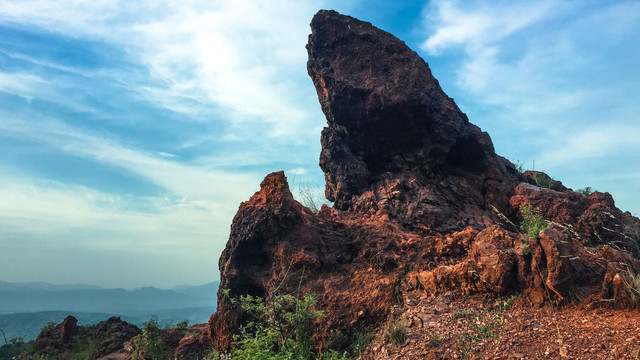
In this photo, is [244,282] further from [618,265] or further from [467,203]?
[618,265]

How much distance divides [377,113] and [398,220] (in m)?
3.77

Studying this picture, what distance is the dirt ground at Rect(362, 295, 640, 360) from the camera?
5684mm

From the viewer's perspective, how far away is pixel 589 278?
289 inches

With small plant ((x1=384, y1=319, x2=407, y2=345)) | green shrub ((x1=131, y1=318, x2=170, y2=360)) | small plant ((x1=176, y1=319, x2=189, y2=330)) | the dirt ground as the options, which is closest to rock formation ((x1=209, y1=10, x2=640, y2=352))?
the dirt ground

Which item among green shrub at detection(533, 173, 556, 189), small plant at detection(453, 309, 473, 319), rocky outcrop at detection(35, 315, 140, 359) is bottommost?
rocky outcrop at detection(35, 315, 140, 359)

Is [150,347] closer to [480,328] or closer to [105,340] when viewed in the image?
[105,340]

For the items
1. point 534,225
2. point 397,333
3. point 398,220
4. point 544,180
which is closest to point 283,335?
point 397,333

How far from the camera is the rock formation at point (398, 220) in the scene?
7.70m

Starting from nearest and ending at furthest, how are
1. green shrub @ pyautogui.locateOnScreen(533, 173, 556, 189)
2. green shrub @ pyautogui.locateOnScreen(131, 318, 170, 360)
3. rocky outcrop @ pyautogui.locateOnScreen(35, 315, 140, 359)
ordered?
green shrub @ pyautogui.locateOnScreen(131, 318, 170, 360), green shrub @ pyautogui.locateOnScreen(533, 173, 556, 189), rocky outcrop @ pyautogui.locateOnScreen(35, 315, 140, 359)

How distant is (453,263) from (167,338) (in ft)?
34.5

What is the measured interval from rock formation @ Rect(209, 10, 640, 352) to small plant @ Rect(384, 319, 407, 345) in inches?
31.2

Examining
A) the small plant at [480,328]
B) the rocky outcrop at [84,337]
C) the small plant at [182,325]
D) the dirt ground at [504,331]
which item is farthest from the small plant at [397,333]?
the rocky outcrop at [84,337]

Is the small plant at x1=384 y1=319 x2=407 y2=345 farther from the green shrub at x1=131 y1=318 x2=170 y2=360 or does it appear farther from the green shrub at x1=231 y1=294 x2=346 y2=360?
the green shrub at x1=131 y1=318 x2=170 y2=360

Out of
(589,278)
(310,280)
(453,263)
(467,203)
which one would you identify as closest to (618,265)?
(589,278)
